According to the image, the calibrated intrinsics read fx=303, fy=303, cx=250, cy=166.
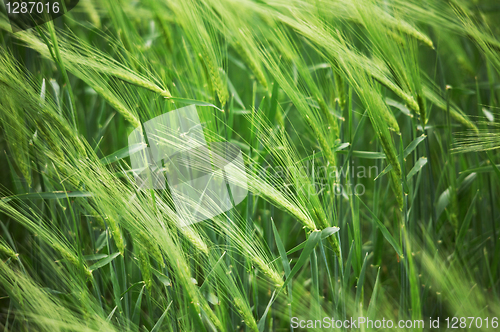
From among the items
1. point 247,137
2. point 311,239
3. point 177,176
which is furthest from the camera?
point 247,137

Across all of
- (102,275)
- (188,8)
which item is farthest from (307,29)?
(102,275)

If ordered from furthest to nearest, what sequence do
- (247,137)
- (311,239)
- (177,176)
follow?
1. (247,137)
2. (177,176)
3. (311,239)

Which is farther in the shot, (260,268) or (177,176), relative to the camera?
(177,176)

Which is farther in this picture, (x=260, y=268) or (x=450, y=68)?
(x=450, y=68)

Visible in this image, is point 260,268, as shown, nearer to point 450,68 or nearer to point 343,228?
point 343,228

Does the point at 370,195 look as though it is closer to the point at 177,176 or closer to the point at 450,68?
the point at 450,68

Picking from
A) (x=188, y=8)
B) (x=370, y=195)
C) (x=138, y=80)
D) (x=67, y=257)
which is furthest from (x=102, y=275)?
(x=370, y=195)

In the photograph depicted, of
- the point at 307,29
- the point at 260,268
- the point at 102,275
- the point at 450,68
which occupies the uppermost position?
the point at 307,29

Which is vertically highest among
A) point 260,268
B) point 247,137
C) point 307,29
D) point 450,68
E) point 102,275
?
point 307,29

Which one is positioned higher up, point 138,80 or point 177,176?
point 138,80
